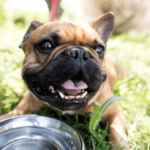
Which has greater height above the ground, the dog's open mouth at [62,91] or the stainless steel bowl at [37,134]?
the dog's open mouth at [62,91]

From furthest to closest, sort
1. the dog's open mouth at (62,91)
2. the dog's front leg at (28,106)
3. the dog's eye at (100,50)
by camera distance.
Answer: the dog's front leg at (28,106) < the dog's eye at (100,50) < the dog's open mouth at (62,91)

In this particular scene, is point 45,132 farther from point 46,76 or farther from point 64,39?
point 64,39

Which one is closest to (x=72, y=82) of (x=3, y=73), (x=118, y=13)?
(x=3, y=73)

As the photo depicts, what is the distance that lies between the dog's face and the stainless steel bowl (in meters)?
0.17

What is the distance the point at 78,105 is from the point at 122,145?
484 mm

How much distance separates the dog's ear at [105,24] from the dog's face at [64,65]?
36cm

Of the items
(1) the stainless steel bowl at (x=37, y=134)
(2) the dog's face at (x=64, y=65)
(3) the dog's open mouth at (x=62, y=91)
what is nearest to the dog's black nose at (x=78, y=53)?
(2) the dog's face at (x=64, y=65)

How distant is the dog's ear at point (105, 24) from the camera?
175cm

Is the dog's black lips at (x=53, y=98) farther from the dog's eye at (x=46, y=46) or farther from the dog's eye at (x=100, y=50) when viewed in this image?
the dog's eye at (x=100, y=50)

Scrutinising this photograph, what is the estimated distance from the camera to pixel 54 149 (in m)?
1.21

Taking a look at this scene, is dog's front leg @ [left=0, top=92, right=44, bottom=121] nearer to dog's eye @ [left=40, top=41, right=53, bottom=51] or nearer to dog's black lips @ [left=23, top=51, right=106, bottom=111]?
dog's black lips @ [left=23, top=51, right=106, bottom=111]

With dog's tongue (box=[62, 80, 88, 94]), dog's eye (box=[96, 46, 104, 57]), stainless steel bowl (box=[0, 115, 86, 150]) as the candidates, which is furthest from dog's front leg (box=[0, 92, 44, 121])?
dog's eye (box=[96, 46, 104, 57])

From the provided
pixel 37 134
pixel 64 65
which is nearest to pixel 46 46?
pixel 64 65

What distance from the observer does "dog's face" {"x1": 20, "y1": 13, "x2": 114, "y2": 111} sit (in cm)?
115
